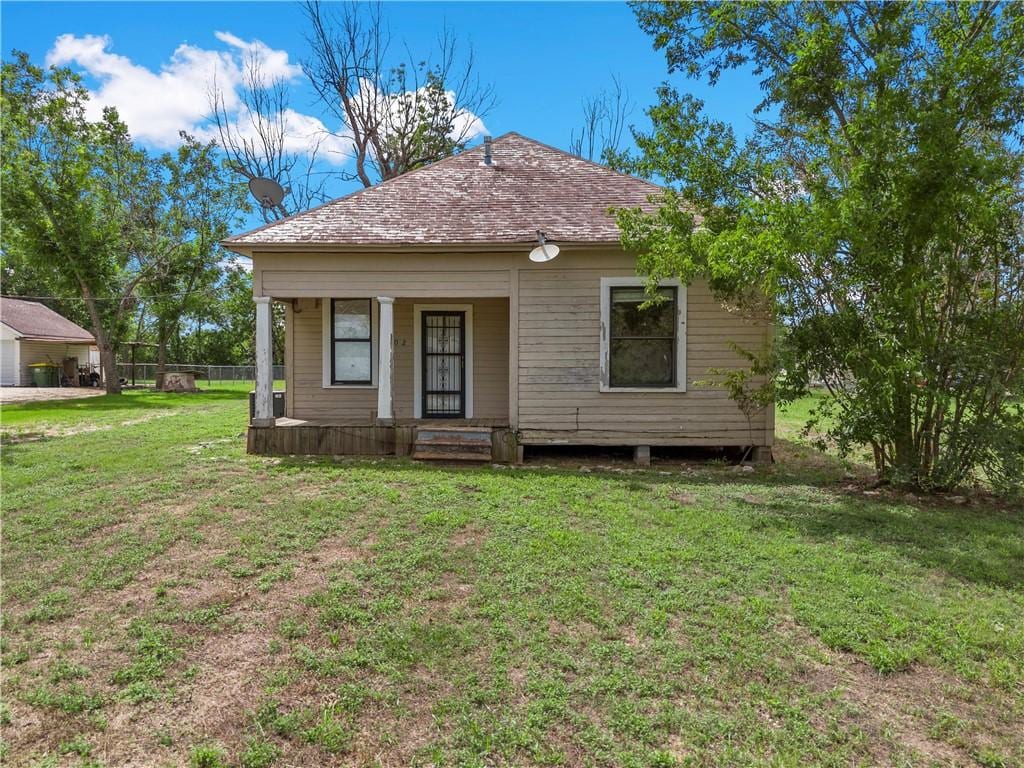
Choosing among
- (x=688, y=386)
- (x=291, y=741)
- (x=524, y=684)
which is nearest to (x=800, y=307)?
(x=688, y=386)

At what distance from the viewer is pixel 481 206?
359 inches

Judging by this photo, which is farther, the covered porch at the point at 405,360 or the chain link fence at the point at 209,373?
the chain link fence at the point at 209,373

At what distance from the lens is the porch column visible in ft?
27.4

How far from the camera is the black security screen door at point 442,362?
389 inches

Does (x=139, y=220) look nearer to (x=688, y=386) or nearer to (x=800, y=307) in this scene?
(x=688, y=386)

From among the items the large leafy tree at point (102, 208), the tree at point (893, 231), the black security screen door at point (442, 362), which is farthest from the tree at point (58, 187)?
the tree at point (893, 231)

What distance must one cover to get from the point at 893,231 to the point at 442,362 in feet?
21.7

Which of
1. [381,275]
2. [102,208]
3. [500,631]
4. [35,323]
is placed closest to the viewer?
[500,631]

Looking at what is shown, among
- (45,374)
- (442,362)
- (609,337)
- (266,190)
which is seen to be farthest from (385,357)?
(45,374)

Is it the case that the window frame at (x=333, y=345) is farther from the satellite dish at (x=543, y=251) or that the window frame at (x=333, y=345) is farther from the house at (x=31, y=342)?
the house at (x=31, y=342)

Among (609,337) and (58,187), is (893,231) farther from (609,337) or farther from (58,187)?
(58,187)

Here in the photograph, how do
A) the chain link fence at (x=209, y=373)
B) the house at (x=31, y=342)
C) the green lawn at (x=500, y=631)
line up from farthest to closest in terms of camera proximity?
1. the chain link fence at (x=209, y=373)
2. the house at (x=31, y=342)
3. the green lawn at (x=500, y=631)

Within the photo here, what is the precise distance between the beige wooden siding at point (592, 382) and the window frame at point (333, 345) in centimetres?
292

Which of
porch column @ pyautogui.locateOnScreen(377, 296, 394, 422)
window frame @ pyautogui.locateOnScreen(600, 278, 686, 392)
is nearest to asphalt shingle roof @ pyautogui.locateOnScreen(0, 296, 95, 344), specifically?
porch column @ pyautogui.locateOnScreen(377, 296, 394, 422)
